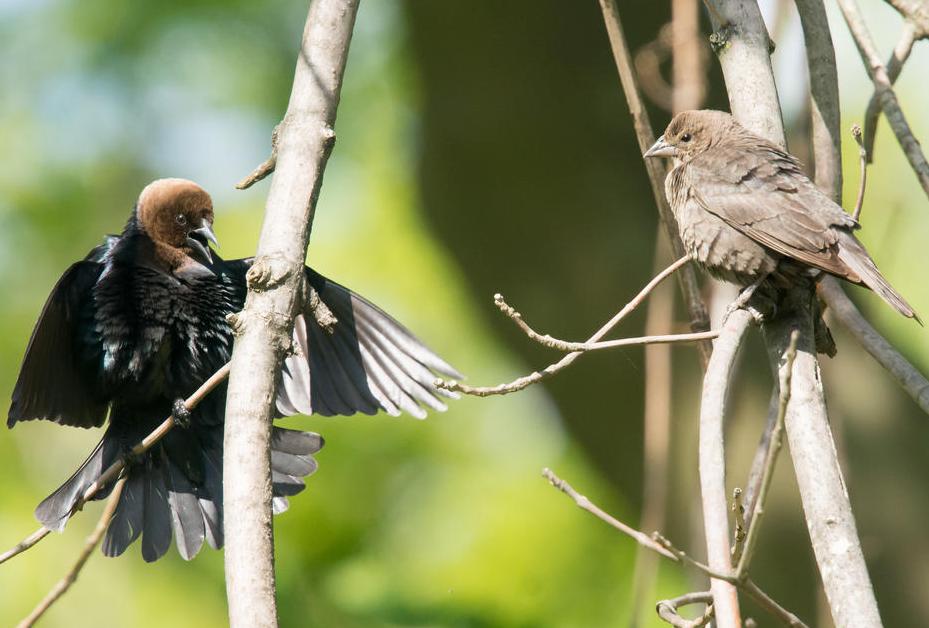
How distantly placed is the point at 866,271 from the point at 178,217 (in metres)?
2.60

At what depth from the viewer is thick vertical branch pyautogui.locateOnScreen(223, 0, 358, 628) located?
1.86m

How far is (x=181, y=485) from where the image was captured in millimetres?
3762

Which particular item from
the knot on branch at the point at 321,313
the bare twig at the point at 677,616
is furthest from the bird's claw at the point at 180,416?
the bare twig at the point at 677,616

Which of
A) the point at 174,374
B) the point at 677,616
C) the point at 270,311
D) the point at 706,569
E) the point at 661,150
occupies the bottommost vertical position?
the point at 677,616

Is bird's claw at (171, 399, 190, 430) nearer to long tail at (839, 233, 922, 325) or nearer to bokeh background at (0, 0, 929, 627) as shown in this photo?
bokeh background at (0, 0, 929, 627)

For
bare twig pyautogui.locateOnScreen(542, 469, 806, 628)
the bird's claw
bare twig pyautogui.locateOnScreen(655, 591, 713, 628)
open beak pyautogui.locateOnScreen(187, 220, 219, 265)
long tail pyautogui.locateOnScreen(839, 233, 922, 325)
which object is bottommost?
bare twig pyautogui.locateOnScreen(655, 591, 713, 628)

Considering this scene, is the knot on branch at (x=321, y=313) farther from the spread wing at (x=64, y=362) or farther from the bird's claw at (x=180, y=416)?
A: the spread wing at (x=64, y=362)

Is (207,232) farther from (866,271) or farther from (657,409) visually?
(866,271)

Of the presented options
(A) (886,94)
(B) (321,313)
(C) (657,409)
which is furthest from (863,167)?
(B) (321,313)

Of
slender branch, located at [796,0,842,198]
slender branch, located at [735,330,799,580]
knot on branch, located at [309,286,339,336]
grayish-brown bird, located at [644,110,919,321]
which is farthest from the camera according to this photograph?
slender branch, located at [796,0,842,198]

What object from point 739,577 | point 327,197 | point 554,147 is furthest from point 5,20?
point 739,577

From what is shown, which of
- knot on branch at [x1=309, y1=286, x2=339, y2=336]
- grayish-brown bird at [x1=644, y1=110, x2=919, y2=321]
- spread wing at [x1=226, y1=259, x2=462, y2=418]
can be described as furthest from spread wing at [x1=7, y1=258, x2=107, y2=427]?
grayish-brown bird at [x1=644, y1=110, x2=919, y2=321]

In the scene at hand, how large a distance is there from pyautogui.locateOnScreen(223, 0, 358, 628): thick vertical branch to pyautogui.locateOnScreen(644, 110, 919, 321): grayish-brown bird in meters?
1.05

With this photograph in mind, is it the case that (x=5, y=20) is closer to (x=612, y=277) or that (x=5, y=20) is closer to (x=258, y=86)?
(x=258, y=86)
